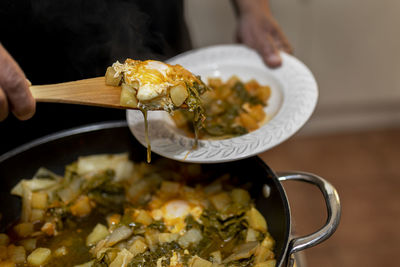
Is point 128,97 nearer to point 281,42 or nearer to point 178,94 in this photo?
point 178,94

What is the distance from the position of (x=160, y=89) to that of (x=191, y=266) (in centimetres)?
55

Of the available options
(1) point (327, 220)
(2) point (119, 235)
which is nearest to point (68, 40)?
(2) point (119, 235)

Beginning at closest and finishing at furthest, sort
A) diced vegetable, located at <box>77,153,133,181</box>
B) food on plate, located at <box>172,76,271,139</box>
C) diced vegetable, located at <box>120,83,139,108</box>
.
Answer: diced vegetable, located at <box>120,83,139,108</box>, food on plate, located at <box>172,76,271,139</box>, diced vegetable, located at <box>77,153,133,181</box>

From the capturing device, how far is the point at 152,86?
1.12m

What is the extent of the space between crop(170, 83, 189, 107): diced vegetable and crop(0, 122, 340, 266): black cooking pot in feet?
1.14

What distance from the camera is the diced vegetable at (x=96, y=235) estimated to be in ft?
4.46

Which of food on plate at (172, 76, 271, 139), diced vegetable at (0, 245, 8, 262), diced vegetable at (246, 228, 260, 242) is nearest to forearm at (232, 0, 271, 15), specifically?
food on plate at (172, 76, 271, 139)

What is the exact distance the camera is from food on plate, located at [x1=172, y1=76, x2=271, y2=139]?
1471mm

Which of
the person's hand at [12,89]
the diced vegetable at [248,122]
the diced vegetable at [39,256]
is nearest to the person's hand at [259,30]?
the diced vegetable at [248,122]

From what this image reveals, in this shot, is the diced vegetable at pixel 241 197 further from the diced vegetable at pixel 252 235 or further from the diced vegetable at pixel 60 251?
the diced vegetable at pixel 60 251

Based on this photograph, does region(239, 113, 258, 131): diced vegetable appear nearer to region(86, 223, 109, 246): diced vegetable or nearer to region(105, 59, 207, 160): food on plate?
region(105, 59, 207, 160): food on plate

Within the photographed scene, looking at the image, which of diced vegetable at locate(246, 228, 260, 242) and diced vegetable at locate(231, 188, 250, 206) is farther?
diced vegetable at locate(231, 188, 250, 206)

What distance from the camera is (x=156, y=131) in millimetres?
1420

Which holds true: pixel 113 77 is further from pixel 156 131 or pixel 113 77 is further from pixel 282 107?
pixel 282 107
